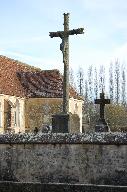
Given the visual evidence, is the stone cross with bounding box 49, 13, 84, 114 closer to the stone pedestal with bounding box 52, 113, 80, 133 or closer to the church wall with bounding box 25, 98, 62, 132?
the stone pedestal with bounding box 52, 113, 80, 133

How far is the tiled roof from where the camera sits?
33.6 meters

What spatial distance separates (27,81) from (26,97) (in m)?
2.10

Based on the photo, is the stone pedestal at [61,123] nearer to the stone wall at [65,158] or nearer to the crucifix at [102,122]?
the crucifix at [102,122]

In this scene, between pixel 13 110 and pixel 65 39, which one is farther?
pixel 13 110

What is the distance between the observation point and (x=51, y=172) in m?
10.6

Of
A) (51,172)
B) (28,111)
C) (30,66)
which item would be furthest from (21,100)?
(51,172)

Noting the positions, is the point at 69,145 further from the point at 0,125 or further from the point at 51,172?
the point at 0,125

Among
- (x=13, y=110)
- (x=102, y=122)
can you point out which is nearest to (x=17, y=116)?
(x=13, y=110)

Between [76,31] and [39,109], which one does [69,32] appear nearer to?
[76,31]

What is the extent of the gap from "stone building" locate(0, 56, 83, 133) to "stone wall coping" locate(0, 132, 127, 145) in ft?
66.1

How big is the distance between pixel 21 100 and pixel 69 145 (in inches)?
943

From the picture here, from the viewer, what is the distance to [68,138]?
10.5 metres

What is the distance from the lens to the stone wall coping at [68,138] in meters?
10.1

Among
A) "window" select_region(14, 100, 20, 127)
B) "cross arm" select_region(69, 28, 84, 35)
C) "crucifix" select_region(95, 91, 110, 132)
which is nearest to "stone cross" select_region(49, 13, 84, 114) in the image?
"cross arm" select_region(69, 28, 84, 35)
